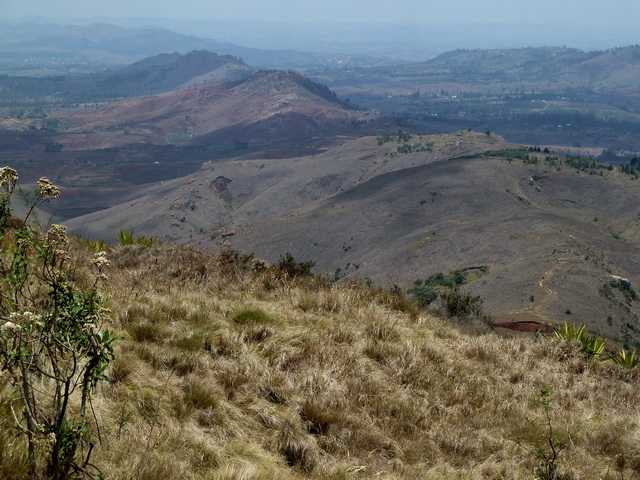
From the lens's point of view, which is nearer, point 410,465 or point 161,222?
point 410,465

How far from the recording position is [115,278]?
8.47 m

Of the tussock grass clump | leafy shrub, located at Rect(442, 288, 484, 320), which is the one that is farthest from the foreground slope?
the tussock grass clump

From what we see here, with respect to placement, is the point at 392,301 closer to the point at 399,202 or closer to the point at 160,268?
the point at 160,268

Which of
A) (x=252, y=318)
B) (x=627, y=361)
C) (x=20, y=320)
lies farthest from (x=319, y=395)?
(x=627, y=361)

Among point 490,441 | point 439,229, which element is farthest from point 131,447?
point 439,229

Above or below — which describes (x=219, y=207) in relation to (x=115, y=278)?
below

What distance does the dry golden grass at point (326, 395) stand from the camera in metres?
4.31

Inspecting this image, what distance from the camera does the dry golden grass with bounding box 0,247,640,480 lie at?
14.1 feet

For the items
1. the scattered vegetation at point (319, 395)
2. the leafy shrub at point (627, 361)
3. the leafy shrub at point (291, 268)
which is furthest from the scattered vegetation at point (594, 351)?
the leafy shrub at point (291, 268)

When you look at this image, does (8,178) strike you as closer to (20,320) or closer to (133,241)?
(20,320)

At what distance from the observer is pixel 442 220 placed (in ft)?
313

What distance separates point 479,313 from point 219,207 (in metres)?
131

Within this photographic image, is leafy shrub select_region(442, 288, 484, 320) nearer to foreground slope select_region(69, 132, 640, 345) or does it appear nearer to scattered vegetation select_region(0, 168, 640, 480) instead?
scattered vegetation select_region(0, 168, 640, 480)

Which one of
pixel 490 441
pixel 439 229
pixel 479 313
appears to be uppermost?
pixel 490 441
